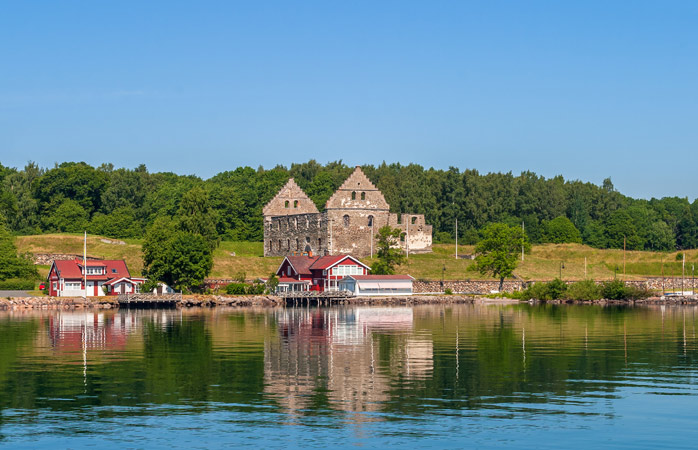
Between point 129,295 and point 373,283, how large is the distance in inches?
1022

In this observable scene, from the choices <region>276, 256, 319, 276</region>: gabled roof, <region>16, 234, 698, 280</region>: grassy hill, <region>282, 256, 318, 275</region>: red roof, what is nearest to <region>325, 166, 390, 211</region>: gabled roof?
<region>16, 234, 698, 280</region>: grassy hill

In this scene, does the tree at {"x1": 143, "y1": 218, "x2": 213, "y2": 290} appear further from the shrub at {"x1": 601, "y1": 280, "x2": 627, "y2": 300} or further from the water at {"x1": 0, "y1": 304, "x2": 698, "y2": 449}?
the shrub at {"x1": 601, "y1": 280, "x2": 627, "y2": 300}

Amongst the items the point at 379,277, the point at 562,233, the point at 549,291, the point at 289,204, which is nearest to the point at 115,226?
the point at 289,204

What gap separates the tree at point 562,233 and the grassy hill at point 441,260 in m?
20.1

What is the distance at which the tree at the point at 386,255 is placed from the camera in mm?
99625

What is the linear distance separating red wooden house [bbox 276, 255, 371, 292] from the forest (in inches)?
1356

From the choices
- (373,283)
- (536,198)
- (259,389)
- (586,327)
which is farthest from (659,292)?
(259,389)

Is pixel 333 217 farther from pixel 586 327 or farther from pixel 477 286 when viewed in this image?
pixel 586 327

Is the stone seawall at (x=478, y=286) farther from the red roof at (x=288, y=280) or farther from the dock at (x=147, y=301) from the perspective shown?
the dock at (x=147, y=301)

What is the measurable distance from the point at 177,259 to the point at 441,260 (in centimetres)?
3741

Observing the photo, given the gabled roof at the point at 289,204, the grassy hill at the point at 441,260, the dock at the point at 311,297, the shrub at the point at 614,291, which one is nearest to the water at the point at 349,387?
the dock at the point at 311,297

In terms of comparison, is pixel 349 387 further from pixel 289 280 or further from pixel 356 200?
pixel 356 200

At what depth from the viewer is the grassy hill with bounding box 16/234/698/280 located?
106375 mm

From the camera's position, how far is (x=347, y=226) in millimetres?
111250
